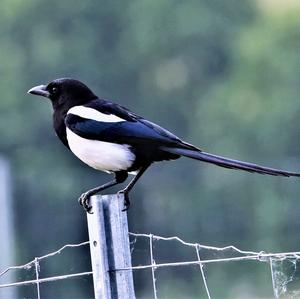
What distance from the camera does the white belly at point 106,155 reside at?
19.3 feet

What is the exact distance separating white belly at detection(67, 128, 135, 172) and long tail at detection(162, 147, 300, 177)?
169 mm

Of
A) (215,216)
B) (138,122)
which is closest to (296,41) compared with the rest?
(215,216)

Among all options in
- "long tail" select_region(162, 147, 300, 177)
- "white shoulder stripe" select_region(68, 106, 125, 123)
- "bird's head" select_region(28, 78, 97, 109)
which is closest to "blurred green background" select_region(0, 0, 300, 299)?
"bird's head" select_region(28, 78, 97, 109)

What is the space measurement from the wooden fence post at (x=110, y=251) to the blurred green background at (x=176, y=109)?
32.2ft

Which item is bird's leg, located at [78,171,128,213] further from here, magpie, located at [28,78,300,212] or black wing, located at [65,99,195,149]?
black wing, located at [65,99,195,149]

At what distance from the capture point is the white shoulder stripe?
5941mm

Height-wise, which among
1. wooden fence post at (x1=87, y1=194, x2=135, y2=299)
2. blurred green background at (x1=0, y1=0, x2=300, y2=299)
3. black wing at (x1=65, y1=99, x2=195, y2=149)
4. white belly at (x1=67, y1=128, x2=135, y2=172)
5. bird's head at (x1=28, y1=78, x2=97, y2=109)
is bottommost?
wooden fence post at (x1=87, y1=194, x2=135, y2=299)

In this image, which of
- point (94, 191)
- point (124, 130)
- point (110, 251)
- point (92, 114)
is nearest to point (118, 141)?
point (124, 130)

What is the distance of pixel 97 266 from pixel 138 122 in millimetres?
1361

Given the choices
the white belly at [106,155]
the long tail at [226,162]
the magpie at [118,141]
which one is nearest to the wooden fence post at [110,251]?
the long tail at [226,162]

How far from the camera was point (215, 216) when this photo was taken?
17.0m

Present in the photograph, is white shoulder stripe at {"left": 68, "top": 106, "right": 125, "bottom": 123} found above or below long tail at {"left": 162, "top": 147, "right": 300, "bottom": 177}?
above

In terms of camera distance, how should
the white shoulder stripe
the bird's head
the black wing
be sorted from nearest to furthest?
the black wing → the white shoulder stripe → the bird's head

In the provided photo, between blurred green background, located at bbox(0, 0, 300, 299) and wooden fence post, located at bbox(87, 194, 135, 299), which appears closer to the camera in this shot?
wooden fence post, located at bbox(87, 194, 135, 299)
